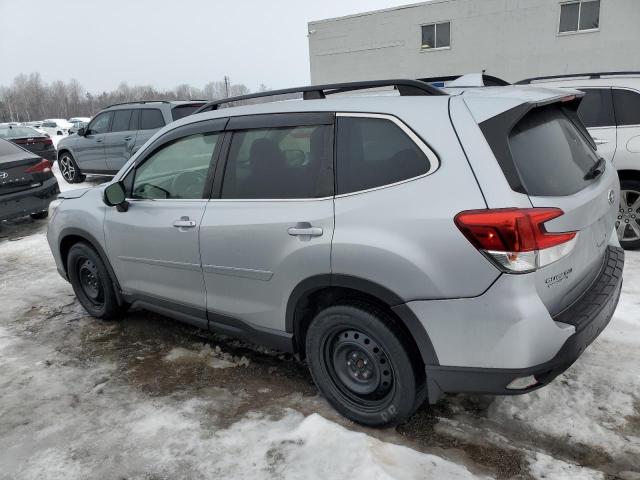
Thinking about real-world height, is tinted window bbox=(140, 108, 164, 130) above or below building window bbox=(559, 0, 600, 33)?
below

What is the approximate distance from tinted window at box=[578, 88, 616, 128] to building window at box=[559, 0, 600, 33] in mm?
16004

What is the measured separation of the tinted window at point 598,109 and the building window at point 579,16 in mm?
16004

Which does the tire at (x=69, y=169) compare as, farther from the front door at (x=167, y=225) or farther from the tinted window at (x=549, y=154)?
the tinted window at (x=549, y=154)

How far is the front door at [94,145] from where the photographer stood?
11.2 meters

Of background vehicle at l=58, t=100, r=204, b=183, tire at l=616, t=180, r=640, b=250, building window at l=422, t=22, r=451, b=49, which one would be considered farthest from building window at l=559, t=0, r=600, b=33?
tire at l=616, t=180, r=640, b=250

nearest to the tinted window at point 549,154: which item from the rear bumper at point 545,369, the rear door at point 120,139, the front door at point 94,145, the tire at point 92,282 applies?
the rear bumper at point 545,369

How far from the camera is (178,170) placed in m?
3.66

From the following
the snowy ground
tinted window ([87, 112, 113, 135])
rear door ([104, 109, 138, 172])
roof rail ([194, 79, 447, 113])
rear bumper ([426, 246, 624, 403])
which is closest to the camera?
rear bumper ([426, 246, 624, 403])

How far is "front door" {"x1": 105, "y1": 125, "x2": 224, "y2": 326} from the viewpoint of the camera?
334 cm

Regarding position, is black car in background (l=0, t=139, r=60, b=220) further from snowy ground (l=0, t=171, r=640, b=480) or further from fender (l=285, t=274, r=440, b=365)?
fender (l=285, t=274, r=440, b=365)

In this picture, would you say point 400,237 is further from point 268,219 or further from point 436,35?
point 436,35

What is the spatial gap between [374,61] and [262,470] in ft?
74.9

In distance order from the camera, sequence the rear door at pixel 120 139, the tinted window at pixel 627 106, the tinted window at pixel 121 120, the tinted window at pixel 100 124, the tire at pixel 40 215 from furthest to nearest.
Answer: the tinted window at pixel 100 124 → the tinted window at pixel 121 120 → the rear door at pixel 120 139 → the tire at pixel 40 215 → the tinted window at pixel 627 106

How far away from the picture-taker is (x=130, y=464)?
8.48 ft
